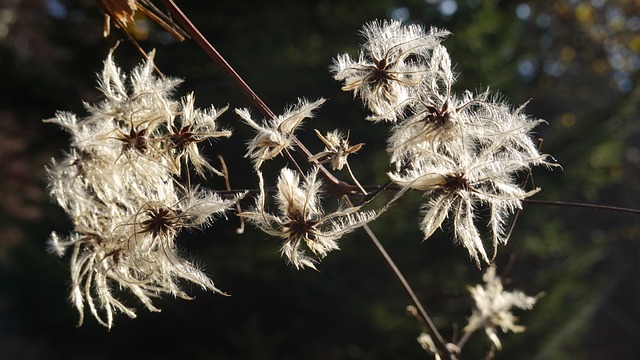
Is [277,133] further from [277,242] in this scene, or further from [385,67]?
[277,242]

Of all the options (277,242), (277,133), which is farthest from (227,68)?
(277,242)

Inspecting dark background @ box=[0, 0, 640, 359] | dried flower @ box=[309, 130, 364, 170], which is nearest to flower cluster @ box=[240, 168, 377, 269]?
dried flower @ box=[309, 130, 364, 170]

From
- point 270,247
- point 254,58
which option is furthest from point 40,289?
point 254,58

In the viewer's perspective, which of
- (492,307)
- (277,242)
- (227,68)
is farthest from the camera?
(277,242)

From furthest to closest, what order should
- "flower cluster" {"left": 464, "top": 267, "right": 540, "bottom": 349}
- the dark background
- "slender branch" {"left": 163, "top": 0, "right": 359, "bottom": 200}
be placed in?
the dark background
"flower cluster" {"left": 464, "top": 267, "right": 540, "bottom": 349}
"slender branch" {"left": 163, "top": 0, "right": 359, "bottom": 200}

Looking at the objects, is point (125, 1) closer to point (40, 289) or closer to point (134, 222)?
point (134, 222)

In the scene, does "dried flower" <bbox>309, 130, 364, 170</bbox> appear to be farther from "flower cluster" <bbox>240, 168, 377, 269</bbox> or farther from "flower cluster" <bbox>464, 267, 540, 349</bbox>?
"flower cluster" <bbox>464, 267, 540, 349</bbox>
